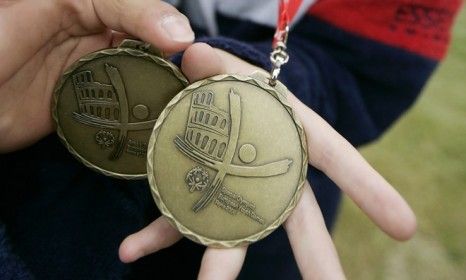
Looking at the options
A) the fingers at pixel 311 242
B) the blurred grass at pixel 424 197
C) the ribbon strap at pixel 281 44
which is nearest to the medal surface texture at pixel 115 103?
the ribbon strap at pixel 281 44

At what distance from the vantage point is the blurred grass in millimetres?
1783

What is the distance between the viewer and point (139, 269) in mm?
894

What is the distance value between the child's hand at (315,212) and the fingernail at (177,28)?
22 mm

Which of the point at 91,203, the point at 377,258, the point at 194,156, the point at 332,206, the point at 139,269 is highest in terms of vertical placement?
the point at 194,156

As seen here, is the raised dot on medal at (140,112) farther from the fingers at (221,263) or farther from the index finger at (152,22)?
the fingers at (221,263)

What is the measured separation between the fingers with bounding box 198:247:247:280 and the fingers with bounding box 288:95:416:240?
0.57 feet

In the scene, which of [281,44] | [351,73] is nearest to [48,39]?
[281,44]

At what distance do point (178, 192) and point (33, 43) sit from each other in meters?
0.35

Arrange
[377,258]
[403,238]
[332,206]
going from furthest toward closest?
[377,258] → [332,206] → [403,238]

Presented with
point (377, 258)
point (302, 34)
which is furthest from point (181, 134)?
point (377, 258)

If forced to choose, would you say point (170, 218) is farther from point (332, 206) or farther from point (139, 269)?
point (332, 206)

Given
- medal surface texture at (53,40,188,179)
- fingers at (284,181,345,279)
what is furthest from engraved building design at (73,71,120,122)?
fingers at (284,181,345,279)

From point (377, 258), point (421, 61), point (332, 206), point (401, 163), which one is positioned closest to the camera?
point (421, 61)

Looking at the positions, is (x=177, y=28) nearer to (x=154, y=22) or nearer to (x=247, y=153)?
(x=154, y=22)
